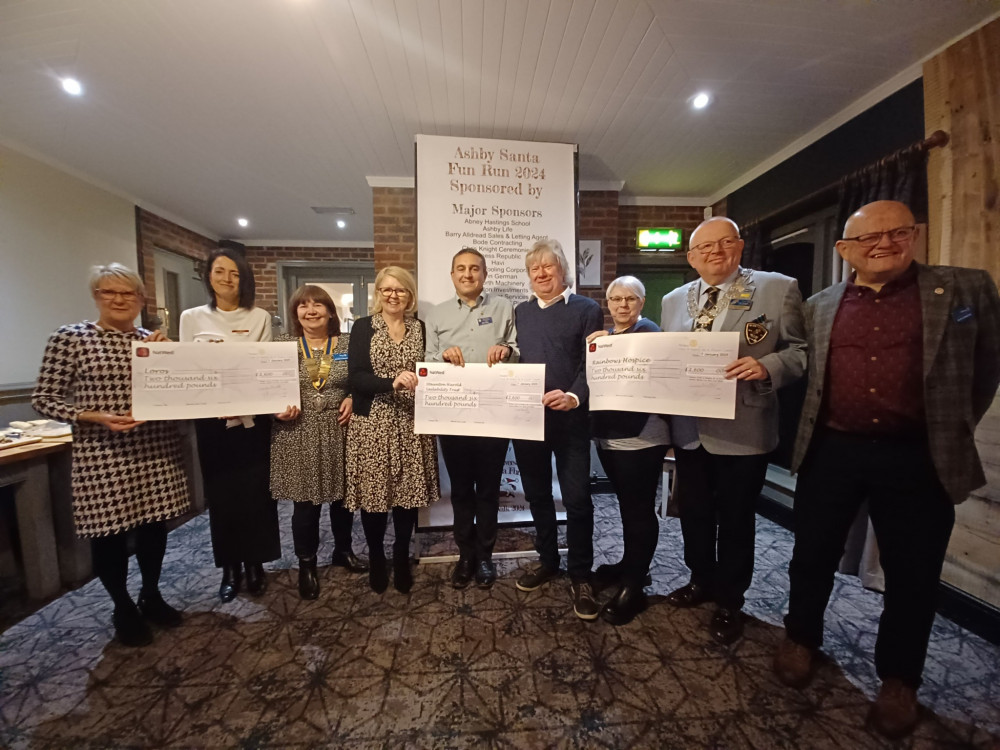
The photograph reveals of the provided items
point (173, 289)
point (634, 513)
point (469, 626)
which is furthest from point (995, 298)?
point (173, 289)

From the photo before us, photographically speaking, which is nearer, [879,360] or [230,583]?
[879,360]

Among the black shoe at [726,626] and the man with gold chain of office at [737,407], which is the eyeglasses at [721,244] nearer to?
the man with gold chain of office at [737,407]

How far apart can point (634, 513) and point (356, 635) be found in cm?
137

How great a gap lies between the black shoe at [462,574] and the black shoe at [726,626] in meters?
1.16

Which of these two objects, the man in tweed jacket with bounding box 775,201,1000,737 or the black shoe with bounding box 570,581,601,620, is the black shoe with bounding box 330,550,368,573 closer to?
the black shoe with bounding box 570,581,601,620

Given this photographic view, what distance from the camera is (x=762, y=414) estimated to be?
145cm

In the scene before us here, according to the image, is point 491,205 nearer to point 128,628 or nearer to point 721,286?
point 721,286

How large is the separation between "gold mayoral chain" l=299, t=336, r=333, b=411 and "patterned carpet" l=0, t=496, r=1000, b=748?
105 cm

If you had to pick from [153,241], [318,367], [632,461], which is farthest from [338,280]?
[632,461]

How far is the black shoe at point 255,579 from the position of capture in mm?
1920

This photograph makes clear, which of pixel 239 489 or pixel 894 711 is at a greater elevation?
pixel 239 489

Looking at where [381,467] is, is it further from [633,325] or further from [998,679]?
[998,679]

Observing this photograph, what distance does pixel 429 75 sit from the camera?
2203 millimetres

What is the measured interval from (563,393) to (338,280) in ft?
17.5
